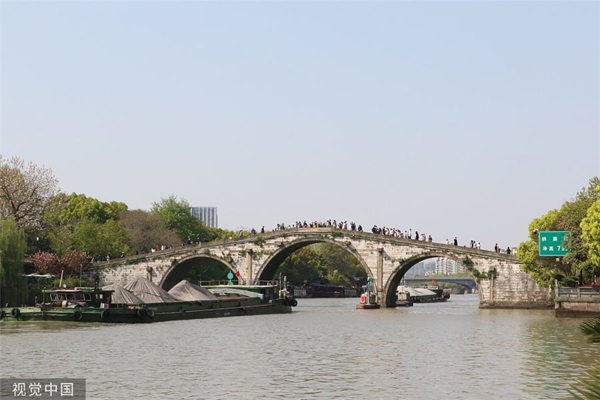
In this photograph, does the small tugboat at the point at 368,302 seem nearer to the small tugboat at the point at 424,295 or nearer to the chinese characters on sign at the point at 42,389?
the small tugboat at the point at 424,295

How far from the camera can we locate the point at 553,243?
57812mm

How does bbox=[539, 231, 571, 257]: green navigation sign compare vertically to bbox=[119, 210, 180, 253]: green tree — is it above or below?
below

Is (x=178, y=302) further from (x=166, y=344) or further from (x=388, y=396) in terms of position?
(x=388, y=396)

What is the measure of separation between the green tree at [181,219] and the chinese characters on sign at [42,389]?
90451mm

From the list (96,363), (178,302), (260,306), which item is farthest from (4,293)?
(96,363)

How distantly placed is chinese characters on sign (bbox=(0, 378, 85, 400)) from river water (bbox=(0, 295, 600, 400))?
0.41 metres

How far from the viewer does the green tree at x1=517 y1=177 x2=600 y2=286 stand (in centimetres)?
5631

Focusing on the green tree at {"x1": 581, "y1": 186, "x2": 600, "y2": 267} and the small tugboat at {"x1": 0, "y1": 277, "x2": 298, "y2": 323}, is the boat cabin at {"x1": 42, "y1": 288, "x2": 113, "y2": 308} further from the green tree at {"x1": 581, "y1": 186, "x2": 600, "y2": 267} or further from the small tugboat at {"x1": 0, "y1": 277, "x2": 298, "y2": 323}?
the green tree at {"x1": 581, "y1": 186, "x2": 600, "y2": 267}

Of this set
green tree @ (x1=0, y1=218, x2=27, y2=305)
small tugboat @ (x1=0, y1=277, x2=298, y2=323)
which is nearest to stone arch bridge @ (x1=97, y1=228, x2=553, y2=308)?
small tugboat @ (x1=0, y1=277, x2=298, y2=323)

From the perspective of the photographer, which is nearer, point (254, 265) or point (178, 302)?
point (178, 302)

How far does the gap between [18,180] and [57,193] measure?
433 cm

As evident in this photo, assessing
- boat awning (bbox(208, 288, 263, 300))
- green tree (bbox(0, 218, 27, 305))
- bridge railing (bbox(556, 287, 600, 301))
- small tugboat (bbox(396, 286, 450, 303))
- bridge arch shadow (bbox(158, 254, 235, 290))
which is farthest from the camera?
small tugboat (bbox(396, 286, 450, 303))

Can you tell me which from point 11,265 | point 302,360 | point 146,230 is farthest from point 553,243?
point 146,230

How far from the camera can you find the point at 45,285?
69562mm
